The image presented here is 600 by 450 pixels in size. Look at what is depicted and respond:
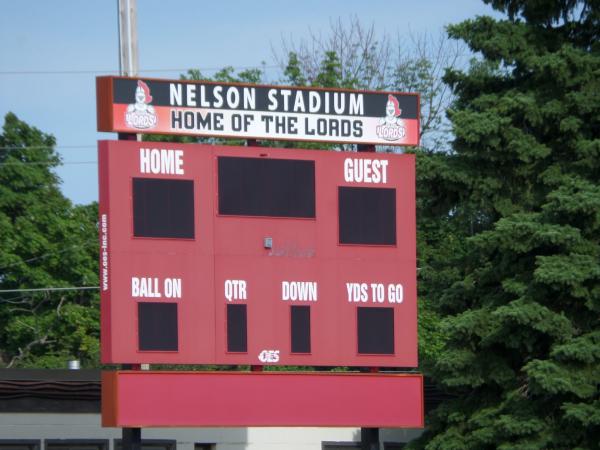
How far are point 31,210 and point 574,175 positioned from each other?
29118mm

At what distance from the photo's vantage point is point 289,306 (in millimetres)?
20391

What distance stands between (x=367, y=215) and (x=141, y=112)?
12.5ft

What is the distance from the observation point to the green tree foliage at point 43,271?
151 ft

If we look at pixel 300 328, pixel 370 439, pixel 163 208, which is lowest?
pixel 370 439

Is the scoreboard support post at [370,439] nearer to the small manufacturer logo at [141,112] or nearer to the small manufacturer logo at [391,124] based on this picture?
the small manufacturer logo at [391,124]

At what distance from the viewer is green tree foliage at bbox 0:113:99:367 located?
151 ft

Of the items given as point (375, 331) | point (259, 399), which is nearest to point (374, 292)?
point (375, 331)

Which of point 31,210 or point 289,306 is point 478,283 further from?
point 31,210

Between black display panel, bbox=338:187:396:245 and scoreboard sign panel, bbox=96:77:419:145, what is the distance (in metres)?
0.95

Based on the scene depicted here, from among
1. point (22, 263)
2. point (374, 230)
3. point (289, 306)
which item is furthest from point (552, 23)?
point (22, 263)

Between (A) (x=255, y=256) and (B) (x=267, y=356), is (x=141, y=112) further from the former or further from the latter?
(B) (x=267, y=356)

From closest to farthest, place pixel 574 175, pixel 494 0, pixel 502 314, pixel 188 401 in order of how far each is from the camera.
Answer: pixel 188 401 → pixel 502 314 → pixel 574 175 → pixel 494 0

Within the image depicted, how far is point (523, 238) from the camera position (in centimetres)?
2336

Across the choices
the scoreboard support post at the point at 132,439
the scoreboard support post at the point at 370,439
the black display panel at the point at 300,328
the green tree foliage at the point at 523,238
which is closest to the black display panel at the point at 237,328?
the black display panel at the point at 300,328
